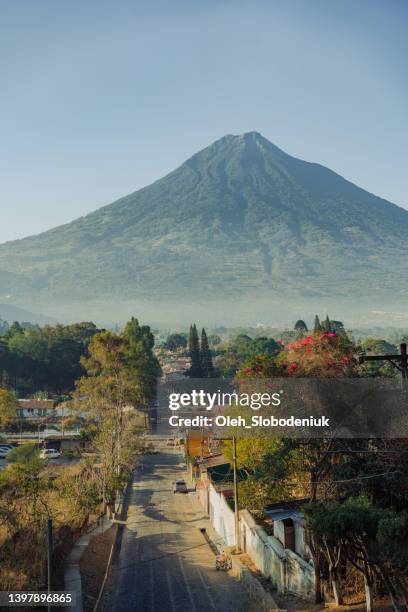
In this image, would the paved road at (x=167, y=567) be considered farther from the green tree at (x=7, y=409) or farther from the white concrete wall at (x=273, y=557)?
the green tree at (x=7, y=409)

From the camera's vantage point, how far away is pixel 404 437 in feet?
52.3

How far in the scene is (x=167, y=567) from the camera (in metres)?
19.1

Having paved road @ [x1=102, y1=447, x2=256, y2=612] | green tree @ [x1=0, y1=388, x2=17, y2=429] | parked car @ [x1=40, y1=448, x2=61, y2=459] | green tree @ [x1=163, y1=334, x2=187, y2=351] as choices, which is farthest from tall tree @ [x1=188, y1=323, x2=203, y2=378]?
green tree @ [x1=163, y1=334, x2=187, y2=351]

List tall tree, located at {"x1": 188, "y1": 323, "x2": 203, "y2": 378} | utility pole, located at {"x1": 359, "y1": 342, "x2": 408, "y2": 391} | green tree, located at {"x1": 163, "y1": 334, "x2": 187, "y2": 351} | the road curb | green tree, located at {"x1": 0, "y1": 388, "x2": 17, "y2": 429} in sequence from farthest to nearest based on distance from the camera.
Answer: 1. green tree, located at {"x1": 163, "y1": 334, "x2": 187, "y2": 351}
2. tall tree, located at {"x1": 188, "y1": 323, "x2": 203, "y2": 378}
3. green tree, located at {"x1": 0, "y1": 388, "x2": 17, "y2": 429}
4. the road curb
5. utility pole, located at {"x1": 359, "y1": 342, "x2": 408, "y2": 391}

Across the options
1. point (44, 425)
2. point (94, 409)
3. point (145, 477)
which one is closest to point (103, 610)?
point (94, 409)

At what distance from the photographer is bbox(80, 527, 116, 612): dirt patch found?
15577 millimetres

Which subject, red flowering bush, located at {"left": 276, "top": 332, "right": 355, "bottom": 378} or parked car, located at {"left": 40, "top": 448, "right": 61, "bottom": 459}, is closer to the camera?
red flowering bush, located at {"left": 276, "top": 332, "right": 355, "bottom": 378}

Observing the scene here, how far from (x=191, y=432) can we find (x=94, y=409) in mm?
6258

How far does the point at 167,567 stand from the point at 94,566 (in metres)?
1.92

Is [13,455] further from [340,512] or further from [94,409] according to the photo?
[340,512]

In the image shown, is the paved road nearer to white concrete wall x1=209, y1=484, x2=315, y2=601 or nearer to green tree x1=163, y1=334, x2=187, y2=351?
white concrete wall x1=209, y1=484, x2=315, y2=601

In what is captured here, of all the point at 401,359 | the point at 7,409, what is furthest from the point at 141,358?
the point at 401,359

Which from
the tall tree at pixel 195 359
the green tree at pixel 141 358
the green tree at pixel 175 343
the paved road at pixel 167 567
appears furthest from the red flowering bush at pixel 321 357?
the green tree at pixel 175 343

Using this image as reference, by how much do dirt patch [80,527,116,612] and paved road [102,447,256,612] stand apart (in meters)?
0.29
